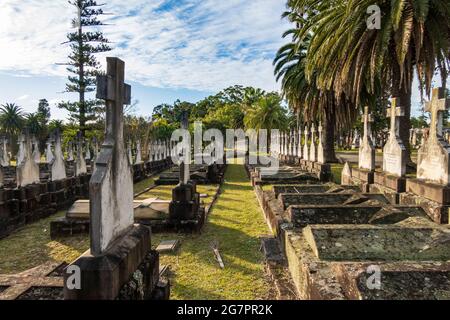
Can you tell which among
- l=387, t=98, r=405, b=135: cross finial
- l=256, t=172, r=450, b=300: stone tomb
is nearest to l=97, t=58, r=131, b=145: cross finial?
l=256, t=172, r=450, b=300: stone tomb

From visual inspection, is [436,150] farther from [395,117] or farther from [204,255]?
[204,255]

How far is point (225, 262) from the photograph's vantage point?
474cm

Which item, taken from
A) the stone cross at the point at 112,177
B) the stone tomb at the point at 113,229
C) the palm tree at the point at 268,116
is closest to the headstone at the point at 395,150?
the stone tomb at the point at 113,229

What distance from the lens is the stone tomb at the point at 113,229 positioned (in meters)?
2.48

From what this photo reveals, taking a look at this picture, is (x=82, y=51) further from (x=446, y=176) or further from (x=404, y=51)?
(x=446, y=176)

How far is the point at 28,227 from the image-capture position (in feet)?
23.3

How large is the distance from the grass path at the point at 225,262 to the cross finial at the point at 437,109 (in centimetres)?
422

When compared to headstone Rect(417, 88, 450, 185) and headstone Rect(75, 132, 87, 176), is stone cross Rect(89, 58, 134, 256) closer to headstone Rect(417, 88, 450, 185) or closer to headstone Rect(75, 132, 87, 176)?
headstone Rect(417, 88, 450, 185)

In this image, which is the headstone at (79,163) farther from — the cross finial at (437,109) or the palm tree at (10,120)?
the palm tree at (10,120)

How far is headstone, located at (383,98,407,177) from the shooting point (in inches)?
318

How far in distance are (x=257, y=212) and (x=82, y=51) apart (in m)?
22.9

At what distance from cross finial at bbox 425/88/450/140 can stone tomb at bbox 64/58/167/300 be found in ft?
21.1

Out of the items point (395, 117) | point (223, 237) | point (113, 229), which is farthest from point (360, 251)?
point (395, 117)
